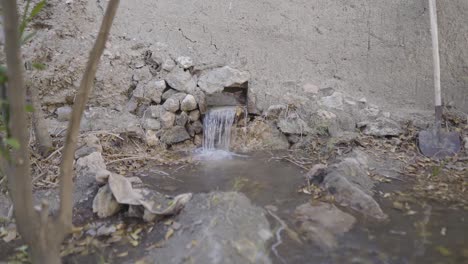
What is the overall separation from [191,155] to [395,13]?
3068 mm

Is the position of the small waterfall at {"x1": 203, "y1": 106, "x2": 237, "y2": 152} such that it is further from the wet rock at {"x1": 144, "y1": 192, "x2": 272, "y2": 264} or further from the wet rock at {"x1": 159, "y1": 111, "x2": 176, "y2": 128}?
the wet rock at {"x1": 144, "y1": 192, "x2": 272, "y2": 264}

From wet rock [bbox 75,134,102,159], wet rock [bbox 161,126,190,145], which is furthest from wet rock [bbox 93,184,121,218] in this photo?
wet rock [bbox 161,126,190,145]

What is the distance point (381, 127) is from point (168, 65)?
2.50 meters

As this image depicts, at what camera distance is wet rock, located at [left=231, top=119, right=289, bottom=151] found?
11.9ft

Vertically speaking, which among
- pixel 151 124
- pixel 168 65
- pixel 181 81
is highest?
pixel 168 65

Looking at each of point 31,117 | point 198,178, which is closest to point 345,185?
point 198,178

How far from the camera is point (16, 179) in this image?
3.71ft

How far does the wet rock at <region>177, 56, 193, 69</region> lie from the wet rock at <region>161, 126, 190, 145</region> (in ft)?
2.64

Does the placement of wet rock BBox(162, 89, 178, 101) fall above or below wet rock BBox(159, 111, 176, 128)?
above

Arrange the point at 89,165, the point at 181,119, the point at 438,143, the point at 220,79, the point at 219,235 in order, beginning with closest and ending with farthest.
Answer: the point at 219,235 → the point at 89,165 → the point at 438,143 → the point at 181,119 → the point at 220,79

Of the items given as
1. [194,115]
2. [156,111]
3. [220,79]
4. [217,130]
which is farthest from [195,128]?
[220,79]

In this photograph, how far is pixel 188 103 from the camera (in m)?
3.69

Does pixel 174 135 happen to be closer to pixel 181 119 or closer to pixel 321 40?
pixel 181 119

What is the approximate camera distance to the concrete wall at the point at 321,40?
12.5 feet
